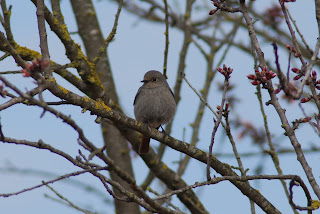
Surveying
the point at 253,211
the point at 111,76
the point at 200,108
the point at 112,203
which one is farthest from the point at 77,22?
the point at 253,211

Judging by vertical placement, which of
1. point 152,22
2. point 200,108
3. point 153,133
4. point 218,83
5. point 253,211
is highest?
point 152,22

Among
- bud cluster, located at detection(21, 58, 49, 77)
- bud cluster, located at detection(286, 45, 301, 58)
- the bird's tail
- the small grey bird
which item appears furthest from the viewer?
the small grey bird

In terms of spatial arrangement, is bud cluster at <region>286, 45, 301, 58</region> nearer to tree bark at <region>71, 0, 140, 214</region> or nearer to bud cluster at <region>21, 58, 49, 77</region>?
bud cluster at <region>21, 58, 49, 77</region>

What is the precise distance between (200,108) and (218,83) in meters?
1.41

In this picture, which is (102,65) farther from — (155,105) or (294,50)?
(294,50)

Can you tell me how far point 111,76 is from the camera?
6332 millimetres

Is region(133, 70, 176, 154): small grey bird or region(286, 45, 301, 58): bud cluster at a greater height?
region(133, 70, 176, 154): small grey bird

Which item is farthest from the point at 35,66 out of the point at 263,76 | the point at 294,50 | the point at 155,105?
the point at 155,105

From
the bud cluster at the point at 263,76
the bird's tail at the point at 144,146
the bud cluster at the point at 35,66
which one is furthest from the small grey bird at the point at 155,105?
the bud cluster at the point at 35,66

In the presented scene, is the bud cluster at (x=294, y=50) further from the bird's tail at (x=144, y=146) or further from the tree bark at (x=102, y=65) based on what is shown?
the tree bark at (x=102, y=65)

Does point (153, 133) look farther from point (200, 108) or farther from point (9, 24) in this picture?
point (200, 108)

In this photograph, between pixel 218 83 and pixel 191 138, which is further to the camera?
pixel 218 83

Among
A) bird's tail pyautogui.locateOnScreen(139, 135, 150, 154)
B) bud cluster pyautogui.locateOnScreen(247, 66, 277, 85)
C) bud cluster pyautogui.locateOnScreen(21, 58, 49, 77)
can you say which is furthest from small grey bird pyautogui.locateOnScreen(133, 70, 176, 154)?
bud cluster pyautogui.locateOnScreen(21, 58, 49, 77)

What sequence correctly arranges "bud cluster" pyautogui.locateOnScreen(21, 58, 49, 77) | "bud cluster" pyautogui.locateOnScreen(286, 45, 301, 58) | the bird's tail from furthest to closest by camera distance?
the bird's tail, "bud cluster" pyautogui.locateOnScreen(286, 45, 301, 58), "bud cluster" pyautogui.locateOnScreen(21, 58, 49, 77)
